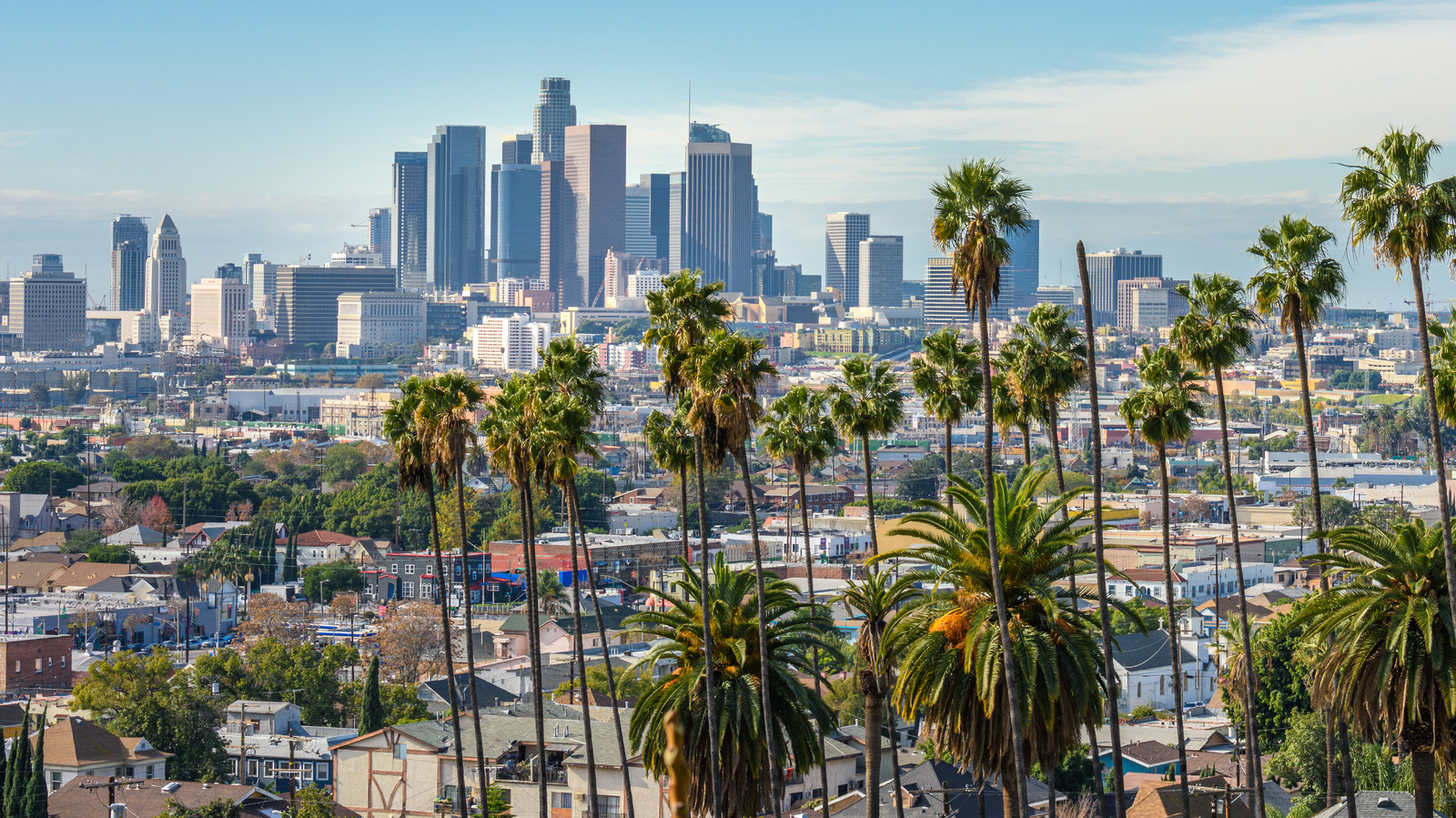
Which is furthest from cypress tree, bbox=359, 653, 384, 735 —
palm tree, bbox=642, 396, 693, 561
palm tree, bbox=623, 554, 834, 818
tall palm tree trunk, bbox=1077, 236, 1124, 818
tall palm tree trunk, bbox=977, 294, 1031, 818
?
tall palm tree trunk, bbox=977, 294, 1031, 818

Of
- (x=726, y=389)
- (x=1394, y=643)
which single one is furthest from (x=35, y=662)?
(x=1394, y=643)

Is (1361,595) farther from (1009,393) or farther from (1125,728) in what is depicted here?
(1125,728)

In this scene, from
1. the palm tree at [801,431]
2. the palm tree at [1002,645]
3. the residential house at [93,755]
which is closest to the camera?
the palm tree at [1002,645]

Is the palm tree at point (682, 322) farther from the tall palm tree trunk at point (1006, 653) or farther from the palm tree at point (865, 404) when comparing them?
the tall palm tree trunk at point (1006, 653)

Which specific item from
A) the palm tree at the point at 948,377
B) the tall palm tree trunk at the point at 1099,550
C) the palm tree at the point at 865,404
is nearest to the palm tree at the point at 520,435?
the palm tree at the point at 865,404

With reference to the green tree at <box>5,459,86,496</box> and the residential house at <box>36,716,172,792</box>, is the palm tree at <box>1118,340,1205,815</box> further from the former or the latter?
the green tree at <box>5,459,86,496</box>
